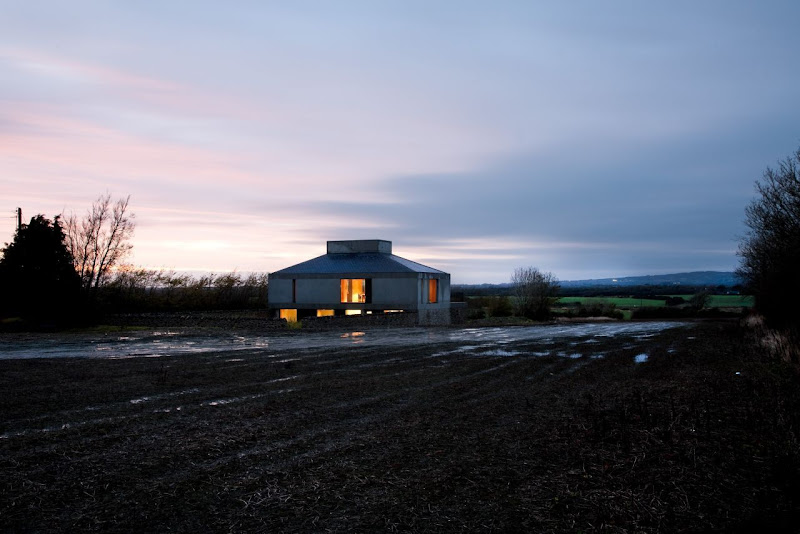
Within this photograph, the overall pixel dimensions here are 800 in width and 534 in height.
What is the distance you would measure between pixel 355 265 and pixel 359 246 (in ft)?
10.9

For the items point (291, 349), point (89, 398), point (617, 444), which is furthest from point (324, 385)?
point (291, 349)

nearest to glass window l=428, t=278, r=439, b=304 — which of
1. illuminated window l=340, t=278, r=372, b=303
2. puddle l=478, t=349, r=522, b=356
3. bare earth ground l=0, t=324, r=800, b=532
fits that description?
illuminated window l=340, t=278, r=372, b=303

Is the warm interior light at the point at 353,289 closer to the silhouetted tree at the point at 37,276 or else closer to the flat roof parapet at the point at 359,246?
the flat roof parapet at the point at 359,246

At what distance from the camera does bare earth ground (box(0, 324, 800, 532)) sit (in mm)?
4480

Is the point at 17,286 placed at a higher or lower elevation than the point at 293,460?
higher

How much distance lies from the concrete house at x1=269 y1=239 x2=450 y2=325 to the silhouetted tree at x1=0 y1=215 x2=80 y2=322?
1547 cm

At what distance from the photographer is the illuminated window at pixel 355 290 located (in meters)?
38.7

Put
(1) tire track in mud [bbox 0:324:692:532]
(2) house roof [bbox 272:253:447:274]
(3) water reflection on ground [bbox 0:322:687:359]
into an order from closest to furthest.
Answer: (1) tire track in mud [bbox 0:324:692:532] < (3) water reflection on ground [bbox 0:322:687:359] < (2) house roof [bbox 272:253:447:274]

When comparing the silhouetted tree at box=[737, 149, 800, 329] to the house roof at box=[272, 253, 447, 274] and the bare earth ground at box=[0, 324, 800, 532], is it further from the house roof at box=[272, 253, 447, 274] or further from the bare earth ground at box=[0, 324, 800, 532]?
the house roof at box=[272, 253, 447, 274]

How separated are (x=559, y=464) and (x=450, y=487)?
1.27 meters

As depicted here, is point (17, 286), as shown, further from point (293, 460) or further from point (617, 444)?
point (617, 444)

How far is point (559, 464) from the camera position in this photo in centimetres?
575

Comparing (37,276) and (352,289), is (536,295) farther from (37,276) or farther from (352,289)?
(37,276)

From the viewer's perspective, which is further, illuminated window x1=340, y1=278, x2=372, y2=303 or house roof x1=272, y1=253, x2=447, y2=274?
house roof x1=272, y1=253, x2=447, y2=274
